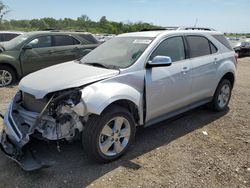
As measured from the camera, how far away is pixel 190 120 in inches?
212

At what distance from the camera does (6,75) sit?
26.7 feet

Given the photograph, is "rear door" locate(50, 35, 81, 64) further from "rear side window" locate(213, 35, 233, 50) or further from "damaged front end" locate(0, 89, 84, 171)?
"damaged front end" locate(0, 89, 84, 171)

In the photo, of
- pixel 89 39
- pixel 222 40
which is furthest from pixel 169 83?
pixel 89 39

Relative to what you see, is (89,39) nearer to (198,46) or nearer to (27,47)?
(27,47)

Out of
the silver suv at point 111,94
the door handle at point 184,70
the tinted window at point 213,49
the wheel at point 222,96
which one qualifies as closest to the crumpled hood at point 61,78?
the silver suv at point 111,94

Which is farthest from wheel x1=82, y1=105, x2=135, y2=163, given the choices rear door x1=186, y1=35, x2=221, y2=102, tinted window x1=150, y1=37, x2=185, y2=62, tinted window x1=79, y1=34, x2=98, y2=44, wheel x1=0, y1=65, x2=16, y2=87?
tinted window x1=79, y1=34, x2=98, y2=44

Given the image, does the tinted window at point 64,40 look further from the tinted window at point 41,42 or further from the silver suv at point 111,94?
the silver suv at point 111,94

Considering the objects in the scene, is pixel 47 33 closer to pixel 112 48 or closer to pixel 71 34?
pixel 71 34

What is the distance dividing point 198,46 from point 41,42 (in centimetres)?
540

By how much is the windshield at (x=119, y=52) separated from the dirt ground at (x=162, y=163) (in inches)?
50.4

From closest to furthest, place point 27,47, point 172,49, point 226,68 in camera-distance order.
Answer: point 172,49
point 226,68
point 27,47

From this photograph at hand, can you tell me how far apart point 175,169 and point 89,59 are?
224 centimetres

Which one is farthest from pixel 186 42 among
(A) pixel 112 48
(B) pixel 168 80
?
(A) pixel 112 48

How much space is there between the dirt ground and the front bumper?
0.24 m
